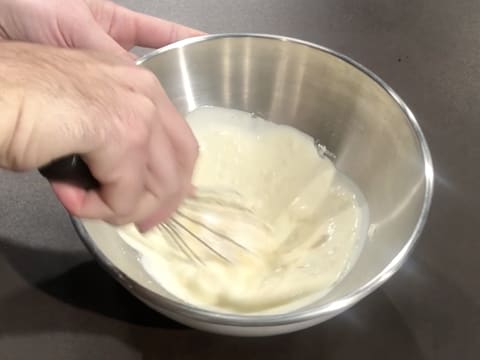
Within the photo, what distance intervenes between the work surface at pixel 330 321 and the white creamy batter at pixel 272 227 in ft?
0.16

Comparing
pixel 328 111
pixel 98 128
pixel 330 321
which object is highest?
pixel 98 128

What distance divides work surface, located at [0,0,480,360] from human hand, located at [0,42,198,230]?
6.2 inches

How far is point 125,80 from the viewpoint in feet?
1.88

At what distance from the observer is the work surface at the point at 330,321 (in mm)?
713

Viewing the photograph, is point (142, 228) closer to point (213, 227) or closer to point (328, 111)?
point (213, 227)

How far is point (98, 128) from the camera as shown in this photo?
51 centimetres

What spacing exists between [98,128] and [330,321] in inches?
15.0

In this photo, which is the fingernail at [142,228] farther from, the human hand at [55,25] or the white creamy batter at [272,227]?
the human hand at [55,25]

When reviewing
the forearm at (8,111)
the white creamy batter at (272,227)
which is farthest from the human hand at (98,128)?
the white creamy batter at (272,227)

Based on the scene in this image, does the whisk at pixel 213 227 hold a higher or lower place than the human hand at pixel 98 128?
lower

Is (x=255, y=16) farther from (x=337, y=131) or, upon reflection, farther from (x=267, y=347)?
(x=267, y=347)

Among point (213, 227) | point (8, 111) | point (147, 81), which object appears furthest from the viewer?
point (213, 227)

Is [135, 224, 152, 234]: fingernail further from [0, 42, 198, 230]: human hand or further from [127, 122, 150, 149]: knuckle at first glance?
[127, 122, 150, 149]: knuckle

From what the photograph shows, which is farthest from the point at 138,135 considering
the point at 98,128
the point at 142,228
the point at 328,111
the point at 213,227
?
the point at 328,111
